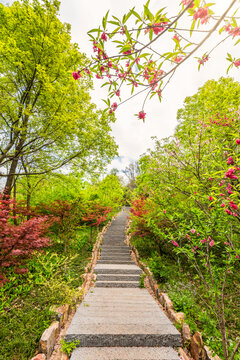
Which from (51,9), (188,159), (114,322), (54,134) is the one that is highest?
(51,9)

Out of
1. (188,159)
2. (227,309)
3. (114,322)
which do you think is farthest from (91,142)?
(227,309)

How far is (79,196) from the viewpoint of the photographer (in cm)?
579

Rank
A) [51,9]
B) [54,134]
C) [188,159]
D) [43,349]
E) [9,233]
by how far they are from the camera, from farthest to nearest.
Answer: [54,134], [51,9], [188,159], [9,233], [43,349]

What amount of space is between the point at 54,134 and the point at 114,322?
500 centimetres

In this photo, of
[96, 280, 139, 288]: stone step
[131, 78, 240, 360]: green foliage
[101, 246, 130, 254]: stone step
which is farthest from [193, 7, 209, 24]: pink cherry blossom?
[101, 246, 130, 254]: stone step

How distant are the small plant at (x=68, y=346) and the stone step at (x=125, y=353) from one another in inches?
2.4

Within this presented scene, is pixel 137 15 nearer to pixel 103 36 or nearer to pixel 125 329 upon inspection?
pixel 103 36

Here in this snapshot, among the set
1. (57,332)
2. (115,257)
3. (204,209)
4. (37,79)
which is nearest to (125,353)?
(57,332)

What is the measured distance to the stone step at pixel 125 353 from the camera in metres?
2.03

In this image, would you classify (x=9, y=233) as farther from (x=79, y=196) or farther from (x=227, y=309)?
(x=227, y=309)

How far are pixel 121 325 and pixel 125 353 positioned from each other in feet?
1.16

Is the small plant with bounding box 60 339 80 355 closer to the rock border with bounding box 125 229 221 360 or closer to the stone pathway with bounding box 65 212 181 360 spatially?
the stone pathway with bounding box 65 212 181 360

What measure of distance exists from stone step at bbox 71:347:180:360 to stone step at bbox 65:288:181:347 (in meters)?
0.07

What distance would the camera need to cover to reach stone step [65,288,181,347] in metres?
2.24
